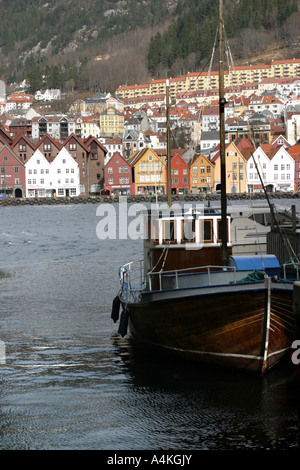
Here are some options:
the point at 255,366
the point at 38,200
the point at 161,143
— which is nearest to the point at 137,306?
the point at 255,366

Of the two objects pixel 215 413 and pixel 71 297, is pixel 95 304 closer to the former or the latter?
pixel 71 297

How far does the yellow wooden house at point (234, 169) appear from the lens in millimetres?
105875

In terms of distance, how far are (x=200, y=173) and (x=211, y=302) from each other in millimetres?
96378

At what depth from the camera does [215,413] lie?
12.7 metres

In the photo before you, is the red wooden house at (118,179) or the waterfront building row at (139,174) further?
the red wooden house at (118,179)

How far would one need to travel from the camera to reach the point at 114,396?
1371cm

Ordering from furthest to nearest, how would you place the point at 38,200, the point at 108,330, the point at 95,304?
1. the point at 38,200
2. the point at 95,304
3. the point at 108,330

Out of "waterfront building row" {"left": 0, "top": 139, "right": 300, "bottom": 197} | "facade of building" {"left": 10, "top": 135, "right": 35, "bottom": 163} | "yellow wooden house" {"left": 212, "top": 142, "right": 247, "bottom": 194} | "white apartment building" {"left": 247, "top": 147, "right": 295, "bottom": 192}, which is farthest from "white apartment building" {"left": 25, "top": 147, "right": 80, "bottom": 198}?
"white apartment building" {"left": 247, "top": 147, "right": 295, "bottom": 192}

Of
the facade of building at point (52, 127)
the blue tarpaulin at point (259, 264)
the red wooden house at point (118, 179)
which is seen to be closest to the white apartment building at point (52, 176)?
the red wooden house at point (118, 179)

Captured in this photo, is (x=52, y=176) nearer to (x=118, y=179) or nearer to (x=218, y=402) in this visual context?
(x=118, y=179)

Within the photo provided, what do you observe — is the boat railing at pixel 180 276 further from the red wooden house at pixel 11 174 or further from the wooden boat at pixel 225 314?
the red wooden house at pixel 11 174

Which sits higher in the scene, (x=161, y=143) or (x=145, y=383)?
(x=161, y=143)

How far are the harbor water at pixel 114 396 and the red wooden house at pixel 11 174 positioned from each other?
88654 mm
